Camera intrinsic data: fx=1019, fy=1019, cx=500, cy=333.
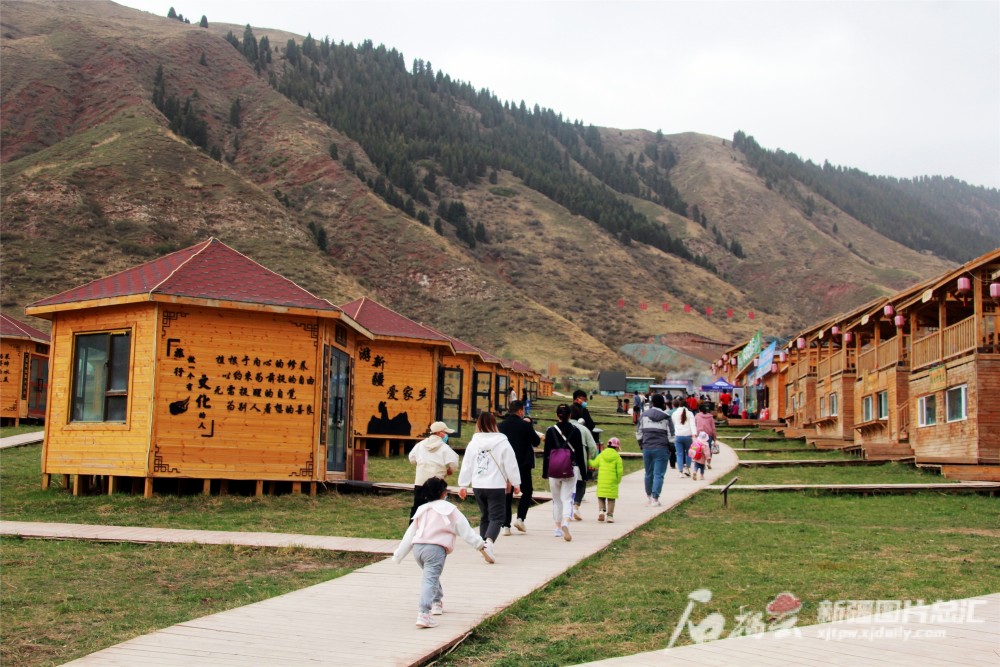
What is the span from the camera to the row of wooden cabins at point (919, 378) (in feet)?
71.0

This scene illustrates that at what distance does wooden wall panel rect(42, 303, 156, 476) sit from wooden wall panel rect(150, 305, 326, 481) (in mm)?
271

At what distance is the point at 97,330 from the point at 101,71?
97382mm

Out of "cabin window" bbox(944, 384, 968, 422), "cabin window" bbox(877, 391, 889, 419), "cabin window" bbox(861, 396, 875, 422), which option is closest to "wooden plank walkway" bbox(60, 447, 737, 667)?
"cabin window" bbox(944, 384, 968, 422)

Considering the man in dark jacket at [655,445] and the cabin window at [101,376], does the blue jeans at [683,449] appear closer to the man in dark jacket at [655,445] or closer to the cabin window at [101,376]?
the man in dark jacket at [655,445]

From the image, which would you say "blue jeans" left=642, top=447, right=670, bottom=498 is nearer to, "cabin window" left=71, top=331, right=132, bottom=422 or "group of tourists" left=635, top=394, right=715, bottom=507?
"group of tourists" left=635, top=394, right=715, bottom=507

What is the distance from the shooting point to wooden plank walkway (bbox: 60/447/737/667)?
22.1ft

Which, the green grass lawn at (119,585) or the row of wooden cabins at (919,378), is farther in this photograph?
the row of wooden cabins at (919,378)

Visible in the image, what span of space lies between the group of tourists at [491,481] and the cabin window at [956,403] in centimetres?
1121

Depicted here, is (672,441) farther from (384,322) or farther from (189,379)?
(189,379)

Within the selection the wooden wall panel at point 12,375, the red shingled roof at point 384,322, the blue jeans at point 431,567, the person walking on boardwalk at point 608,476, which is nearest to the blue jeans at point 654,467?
the person walking on boardwalk at point 608,476

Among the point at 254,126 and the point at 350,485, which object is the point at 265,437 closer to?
the point at 350,485

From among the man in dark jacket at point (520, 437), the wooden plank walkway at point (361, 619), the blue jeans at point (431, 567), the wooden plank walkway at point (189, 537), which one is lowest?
the wooden plank walkway at point (361, 619)

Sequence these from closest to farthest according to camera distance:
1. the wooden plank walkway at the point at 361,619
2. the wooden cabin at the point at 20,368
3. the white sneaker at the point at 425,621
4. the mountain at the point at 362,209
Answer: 1. the wooden plank walkway at the point at 361,619
2. the white sneaker at the point at 425,621
3. the wooden cabin at the point at 20,368
4. the mountain at the point at 362,209
